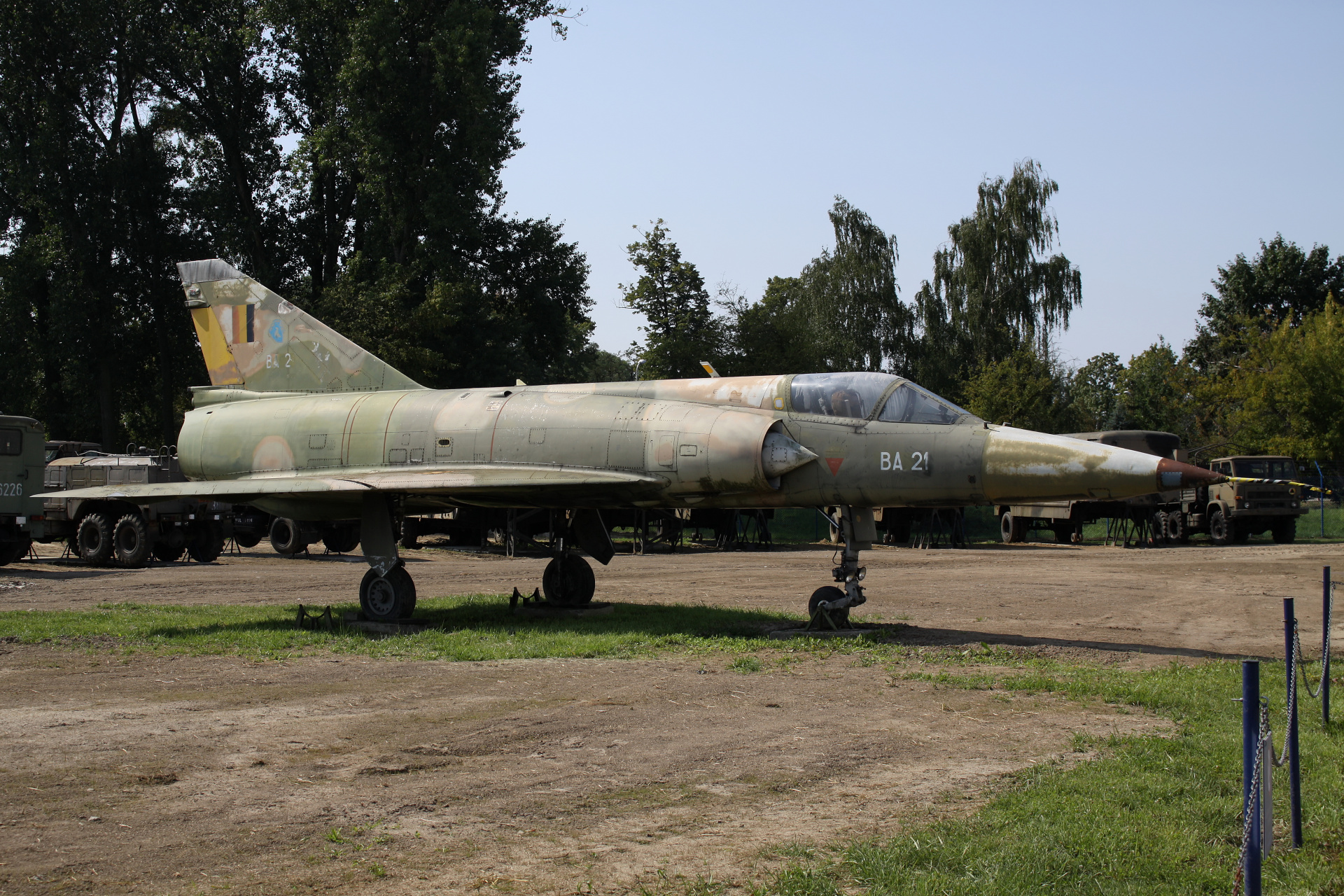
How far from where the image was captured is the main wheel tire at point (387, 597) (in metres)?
12.5

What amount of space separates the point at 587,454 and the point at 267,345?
6.13 metres

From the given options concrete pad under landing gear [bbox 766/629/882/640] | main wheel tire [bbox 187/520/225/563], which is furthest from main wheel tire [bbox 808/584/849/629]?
main wheel tire [bbox 187/520/225/563]

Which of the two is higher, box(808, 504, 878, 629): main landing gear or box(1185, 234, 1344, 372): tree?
box(1185, 234, 1344, 372): tree

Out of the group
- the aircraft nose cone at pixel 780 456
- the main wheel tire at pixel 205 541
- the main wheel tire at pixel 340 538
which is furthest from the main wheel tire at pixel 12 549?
the aircraft nose cone at pixel 780 456

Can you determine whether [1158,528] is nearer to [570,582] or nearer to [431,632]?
[570,582]

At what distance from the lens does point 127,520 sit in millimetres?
21797

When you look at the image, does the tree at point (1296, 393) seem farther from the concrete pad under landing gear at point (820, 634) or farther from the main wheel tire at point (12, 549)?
the main wheel tire at point (12, 549)

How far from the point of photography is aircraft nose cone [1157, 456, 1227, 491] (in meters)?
9.46

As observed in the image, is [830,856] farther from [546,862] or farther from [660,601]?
[660,601]

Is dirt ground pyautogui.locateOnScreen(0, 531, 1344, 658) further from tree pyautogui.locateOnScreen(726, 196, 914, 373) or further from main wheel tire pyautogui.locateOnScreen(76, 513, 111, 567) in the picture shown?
tree pyautogui.locateOnScreen(726, 196, 914, 373)

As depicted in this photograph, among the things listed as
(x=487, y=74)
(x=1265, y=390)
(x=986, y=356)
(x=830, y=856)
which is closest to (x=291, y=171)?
(x=487, y=74)

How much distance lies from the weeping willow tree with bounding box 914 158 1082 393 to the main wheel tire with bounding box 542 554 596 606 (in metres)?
34.9

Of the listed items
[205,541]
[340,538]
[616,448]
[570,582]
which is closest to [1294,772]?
[616,448]

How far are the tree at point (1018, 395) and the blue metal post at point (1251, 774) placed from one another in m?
38.5
